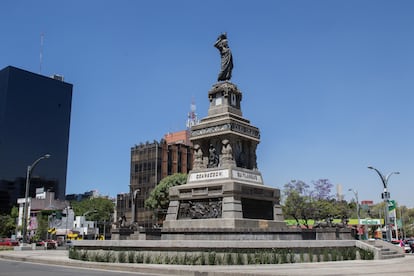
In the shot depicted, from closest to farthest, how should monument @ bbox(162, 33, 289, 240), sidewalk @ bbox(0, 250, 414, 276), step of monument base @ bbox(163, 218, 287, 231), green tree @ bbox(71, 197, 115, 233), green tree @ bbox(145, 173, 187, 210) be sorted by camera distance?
sidewalk @ bbox(0, 250, 414, 276) → step of monument base @ bbox(163, 218, 287, 231) → monument @ bbox(162, 33, 289, 240) → green tree @ bbox(145, 173, 187, 210) → green tree @ bbox(71, 197, 115, 233)

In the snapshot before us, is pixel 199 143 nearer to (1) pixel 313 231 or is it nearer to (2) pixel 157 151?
(1) pixel 313 231

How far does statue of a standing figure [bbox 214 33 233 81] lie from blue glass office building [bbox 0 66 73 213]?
113615 mm

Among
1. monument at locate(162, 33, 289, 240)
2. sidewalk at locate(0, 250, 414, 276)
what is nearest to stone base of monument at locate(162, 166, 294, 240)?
monument at locate(162, 33, 289, 240)

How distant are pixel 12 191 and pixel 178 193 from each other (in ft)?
394

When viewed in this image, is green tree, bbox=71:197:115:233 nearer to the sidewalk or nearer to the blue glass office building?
the blue glass office building

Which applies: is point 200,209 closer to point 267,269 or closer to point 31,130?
point 267,269

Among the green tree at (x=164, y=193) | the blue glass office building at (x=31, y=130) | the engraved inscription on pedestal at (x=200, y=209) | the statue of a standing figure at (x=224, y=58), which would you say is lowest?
the engraved inscription on pedestal at (x=200, y=209)

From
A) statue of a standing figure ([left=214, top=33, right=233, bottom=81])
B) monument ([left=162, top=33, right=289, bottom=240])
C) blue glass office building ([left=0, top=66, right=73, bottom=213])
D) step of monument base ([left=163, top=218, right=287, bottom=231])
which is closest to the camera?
step of monument base ([left=163, top=218, right=287, bottom=231])

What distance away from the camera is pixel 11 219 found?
313ft

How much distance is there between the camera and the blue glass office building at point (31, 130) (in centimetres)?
12662

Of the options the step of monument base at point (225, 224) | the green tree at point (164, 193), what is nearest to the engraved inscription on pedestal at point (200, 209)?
the step of monument base at point (225, 224)

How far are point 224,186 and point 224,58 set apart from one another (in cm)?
993

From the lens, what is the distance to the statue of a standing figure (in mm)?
28234

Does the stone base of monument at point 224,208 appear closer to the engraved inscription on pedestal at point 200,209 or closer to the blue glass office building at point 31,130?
the engraved inscription on pedestal at point 200,209
